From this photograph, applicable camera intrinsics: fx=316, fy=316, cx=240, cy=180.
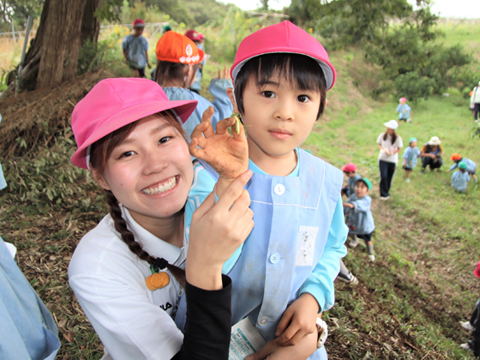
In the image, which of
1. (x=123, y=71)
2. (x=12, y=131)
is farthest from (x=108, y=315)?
(x=123, y=71)

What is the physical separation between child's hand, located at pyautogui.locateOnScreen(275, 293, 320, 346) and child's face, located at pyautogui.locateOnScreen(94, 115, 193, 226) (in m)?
0.59

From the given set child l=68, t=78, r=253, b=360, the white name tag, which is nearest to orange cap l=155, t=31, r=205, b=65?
child l=68, t=78, r=253, b=360

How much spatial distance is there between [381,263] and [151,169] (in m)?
4.36

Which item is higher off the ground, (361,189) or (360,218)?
(361,189)

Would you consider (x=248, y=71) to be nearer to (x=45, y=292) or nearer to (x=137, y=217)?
(x=137, y=217)

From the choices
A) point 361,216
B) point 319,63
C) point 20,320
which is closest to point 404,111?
point 361,216

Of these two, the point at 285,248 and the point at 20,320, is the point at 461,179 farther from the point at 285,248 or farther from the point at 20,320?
the point at 20,320

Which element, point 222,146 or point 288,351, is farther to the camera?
point 288,351

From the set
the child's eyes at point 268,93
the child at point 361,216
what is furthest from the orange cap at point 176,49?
the child at point 361,216

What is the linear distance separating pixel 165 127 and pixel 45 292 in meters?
2.20

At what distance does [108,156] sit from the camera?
118 cm

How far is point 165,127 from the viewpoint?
1.24m

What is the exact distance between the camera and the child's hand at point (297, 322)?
1131 mm

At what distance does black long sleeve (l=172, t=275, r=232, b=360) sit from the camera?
0.88 metres
